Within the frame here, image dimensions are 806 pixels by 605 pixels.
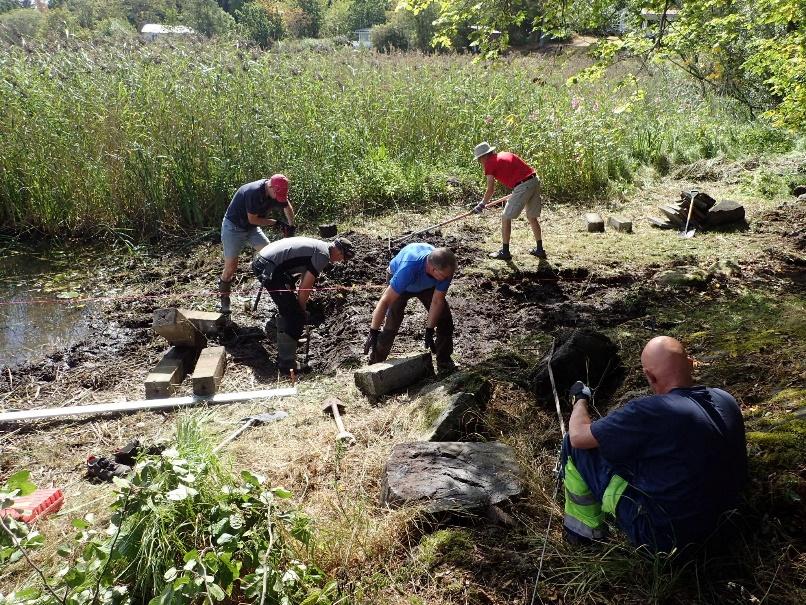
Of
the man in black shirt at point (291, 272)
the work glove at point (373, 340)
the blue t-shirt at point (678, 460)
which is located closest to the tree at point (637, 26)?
the man in black shirt at point (291, 272)

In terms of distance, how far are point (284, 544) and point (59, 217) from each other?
323 inches

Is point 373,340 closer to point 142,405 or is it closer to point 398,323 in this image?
point 398,323

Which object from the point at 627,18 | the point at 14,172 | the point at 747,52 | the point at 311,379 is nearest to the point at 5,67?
the point at 14,172

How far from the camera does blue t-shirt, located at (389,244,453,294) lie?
521cm

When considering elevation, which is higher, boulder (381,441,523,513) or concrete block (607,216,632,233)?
boulder (381,441,523,513)

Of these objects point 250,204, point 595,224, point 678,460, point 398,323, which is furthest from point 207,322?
point 595,224

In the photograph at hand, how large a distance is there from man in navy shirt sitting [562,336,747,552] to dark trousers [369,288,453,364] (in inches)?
104

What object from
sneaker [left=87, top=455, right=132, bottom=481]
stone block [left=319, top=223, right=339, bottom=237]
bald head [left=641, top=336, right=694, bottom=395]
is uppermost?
bald head [left=641, top=336, right=694, bottom=395]

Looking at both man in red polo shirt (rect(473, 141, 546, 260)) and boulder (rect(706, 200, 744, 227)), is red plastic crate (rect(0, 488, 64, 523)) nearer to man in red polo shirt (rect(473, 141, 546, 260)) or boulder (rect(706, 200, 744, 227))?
man in red polo shirt (rect(473, 141, 546, 260))

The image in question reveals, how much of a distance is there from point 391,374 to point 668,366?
2584mm

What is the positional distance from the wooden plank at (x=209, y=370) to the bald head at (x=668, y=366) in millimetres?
3831

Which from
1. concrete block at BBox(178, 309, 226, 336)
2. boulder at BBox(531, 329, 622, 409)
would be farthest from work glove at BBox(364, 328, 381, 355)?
concrete block at BBox(178, 309, 226, 336)

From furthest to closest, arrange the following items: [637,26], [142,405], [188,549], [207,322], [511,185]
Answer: [637,26], [511,185], [207,322], [142,405], [188,549]

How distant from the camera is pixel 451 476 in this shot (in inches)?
134
